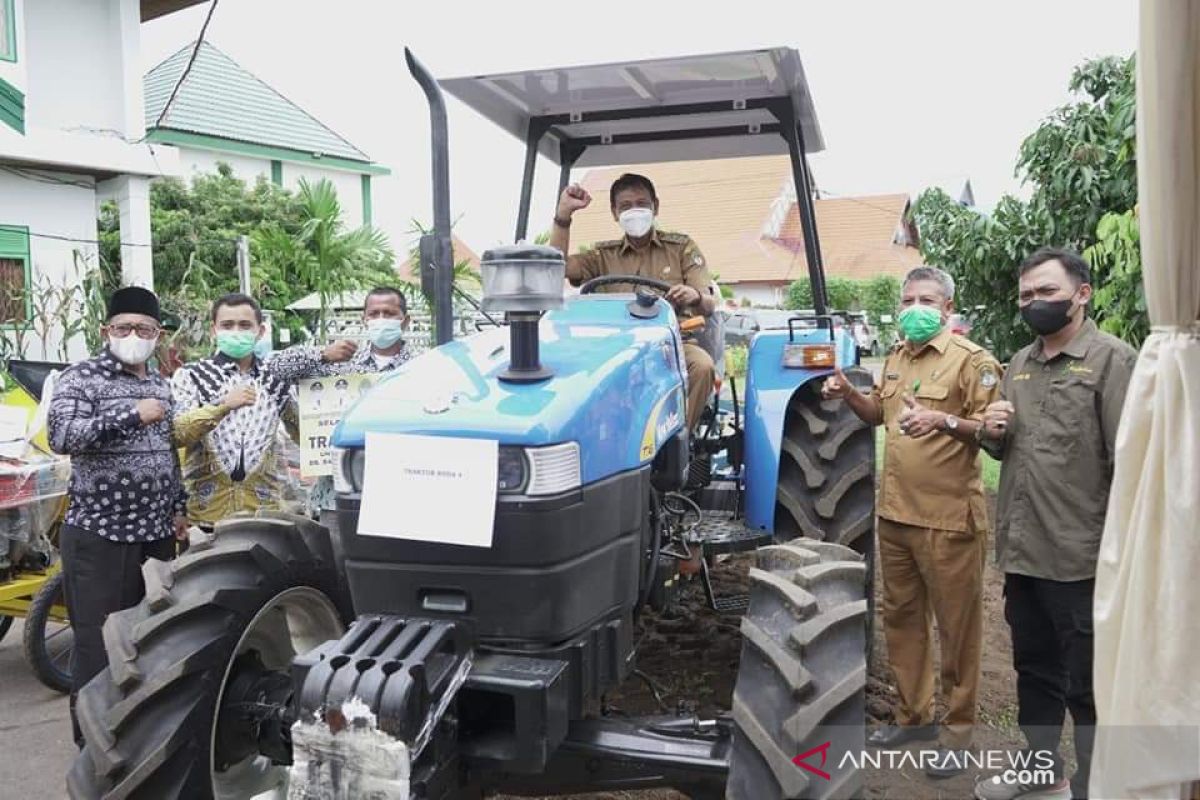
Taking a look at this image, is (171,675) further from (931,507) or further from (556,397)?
(931,507)

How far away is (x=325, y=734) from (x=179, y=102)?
82.7ft


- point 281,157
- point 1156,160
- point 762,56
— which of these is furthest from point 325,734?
point 281,157

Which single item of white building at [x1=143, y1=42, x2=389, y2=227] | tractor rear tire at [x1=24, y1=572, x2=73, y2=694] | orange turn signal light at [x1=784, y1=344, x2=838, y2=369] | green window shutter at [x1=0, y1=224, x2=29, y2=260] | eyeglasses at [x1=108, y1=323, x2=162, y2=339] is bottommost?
tractor rear tire at [x1=24, y1=572, x2=73, y2=694]

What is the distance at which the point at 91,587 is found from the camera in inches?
146

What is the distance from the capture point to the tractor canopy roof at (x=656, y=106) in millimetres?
3766

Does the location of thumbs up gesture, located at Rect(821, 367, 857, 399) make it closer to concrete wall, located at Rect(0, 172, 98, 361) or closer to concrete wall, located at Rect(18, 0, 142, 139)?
concrete wall, located at Rect(0, 172, 98, 361)

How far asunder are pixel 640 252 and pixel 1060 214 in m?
3.74

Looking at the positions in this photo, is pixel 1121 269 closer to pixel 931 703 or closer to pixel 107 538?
pixel 931 703

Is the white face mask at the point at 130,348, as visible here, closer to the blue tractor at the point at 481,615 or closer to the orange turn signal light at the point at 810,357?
the blue tractor at the point at 481,615

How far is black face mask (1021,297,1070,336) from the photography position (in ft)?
10.5

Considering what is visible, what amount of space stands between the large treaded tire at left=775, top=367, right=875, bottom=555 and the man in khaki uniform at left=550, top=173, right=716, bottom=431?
0.44 meters

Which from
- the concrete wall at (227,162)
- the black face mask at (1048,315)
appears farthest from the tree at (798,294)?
the black face mask at (1048,315)

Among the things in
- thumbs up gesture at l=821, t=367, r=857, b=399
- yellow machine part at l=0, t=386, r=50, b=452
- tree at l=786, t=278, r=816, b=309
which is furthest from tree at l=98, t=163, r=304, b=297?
tree at l=786, t=278, r=816, b=309

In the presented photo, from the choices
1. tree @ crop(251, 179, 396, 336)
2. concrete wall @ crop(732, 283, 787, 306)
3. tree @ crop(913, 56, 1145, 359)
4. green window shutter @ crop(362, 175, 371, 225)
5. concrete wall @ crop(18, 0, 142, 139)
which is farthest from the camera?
concrete wall @ crop(732, 283, 787, 306)
